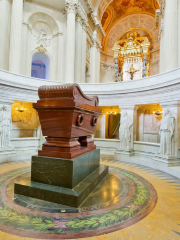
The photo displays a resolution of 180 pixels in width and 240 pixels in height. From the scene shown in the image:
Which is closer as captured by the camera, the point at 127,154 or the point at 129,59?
the point at 127,154

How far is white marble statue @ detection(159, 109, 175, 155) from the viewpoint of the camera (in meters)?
5.29

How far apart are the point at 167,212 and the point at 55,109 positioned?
2520mm

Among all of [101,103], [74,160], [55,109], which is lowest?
[74,160]

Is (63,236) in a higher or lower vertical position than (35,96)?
lower

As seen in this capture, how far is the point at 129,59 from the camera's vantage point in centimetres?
1448

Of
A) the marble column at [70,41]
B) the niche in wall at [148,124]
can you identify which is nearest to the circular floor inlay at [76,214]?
the niche in wall at [148,124]

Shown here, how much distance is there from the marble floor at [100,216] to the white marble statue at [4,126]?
309cm

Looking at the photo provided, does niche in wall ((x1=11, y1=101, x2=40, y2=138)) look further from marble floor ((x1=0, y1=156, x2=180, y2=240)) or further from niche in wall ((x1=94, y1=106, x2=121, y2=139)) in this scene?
marble floor ((x1=0, y1=156, x2=180, y2=240))

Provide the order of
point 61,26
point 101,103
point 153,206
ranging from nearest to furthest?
1. point 153,206
2. point 101,103
3. point 61,26

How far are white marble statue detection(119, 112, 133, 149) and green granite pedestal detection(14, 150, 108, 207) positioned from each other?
163 inches

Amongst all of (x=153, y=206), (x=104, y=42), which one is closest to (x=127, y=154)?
(x=153, y=206)

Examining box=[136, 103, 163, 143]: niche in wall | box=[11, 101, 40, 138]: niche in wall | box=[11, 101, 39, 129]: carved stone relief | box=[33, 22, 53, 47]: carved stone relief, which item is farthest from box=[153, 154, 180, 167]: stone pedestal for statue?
box=[33, 22, 53, 47]: carved stone relief

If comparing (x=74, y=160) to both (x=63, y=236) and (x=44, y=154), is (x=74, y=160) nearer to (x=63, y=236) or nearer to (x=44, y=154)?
(x=44, y=154)

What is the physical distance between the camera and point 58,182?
2641mm
